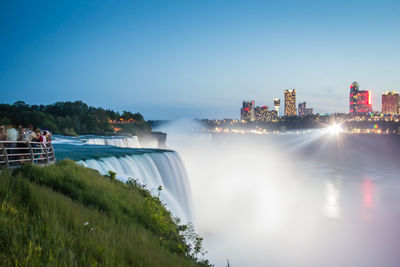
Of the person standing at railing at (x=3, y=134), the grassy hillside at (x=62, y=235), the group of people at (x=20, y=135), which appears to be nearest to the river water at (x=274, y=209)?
the group of people at (x=20, y=135)

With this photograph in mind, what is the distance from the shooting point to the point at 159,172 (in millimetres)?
21688

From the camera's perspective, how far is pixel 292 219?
104 feet

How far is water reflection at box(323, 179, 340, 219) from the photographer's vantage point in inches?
1365

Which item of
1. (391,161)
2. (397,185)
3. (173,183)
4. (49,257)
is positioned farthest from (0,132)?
(391,161)

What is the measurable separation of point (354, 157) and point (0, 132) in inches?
3924

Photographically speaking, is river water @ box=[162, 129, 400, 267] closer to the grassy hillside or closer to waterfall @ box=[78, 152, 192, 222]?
waterfall @ box=[78, 152, 192, 222]

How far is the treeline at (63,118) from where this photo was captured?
7118cm

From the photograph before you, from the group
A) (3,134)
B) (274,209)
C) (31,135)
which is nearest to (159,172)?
(31,135)

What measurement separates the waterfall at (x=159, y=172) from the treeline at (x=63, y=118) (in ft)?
103

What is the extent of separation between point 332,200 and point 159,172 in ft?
96.1

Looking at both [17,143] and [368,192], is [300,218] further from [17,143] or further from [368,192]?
[17,143]

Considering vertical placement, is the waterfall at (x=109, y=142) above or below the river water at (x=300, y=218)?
above

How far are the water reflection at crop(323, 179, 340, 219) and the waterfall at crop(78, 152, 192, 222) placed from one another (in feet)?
64.2

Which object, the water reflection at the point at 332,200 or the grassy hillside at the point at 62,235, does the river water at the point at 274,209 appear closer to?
the water reflection at the point at 332,200
